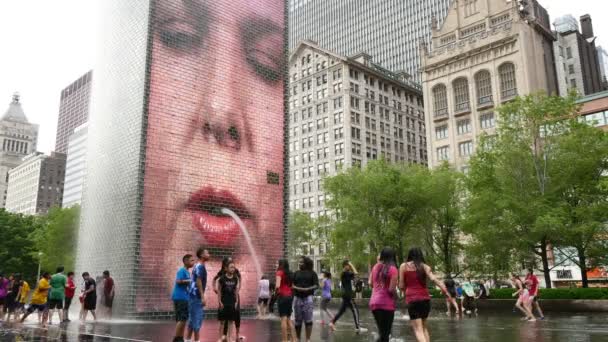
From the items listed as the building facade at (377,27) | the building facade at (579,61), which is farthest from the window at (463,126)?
the building facade at (377,27)

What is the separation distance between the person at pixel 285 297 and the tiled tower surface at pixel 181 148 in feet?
33.6

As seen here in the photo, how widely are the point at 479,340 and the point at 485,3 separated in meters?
72.1

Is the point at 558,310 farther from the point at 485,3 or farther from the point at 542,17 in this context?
the point at 542,17

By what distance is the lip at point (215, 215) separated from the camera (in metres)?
20.7

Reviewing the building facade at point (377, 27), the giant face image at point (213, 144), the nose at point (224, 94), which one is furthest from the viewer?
the building facade at point (377, 27)

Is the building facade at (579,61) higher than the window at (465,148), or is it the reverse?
the building facade at (579,61)

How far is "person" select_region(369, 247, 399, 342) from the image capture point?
7910mm

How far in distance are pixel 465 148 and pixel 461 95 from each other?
7.84 metres

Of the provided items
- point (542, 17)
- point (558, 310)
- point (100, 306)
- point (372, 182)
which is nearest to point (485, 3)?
point (542, 17)

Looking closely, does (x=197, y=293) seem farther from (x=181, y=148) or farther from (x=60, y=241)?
(x=60, y=241)

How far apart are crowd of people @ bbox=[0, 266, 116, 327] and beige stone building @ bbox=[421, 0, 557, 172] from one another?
58.7 m

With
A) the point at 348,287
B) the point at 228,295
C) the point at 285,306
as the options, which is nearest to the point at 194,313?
the point at 228,295

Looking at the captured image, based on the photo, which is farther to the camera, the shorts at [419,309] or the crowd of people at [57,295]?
the crowd of people at [57,295]

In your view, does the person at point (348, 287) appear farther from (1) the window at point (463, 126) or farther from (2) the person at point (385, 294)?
→ (1) the window at point (463, 126)
